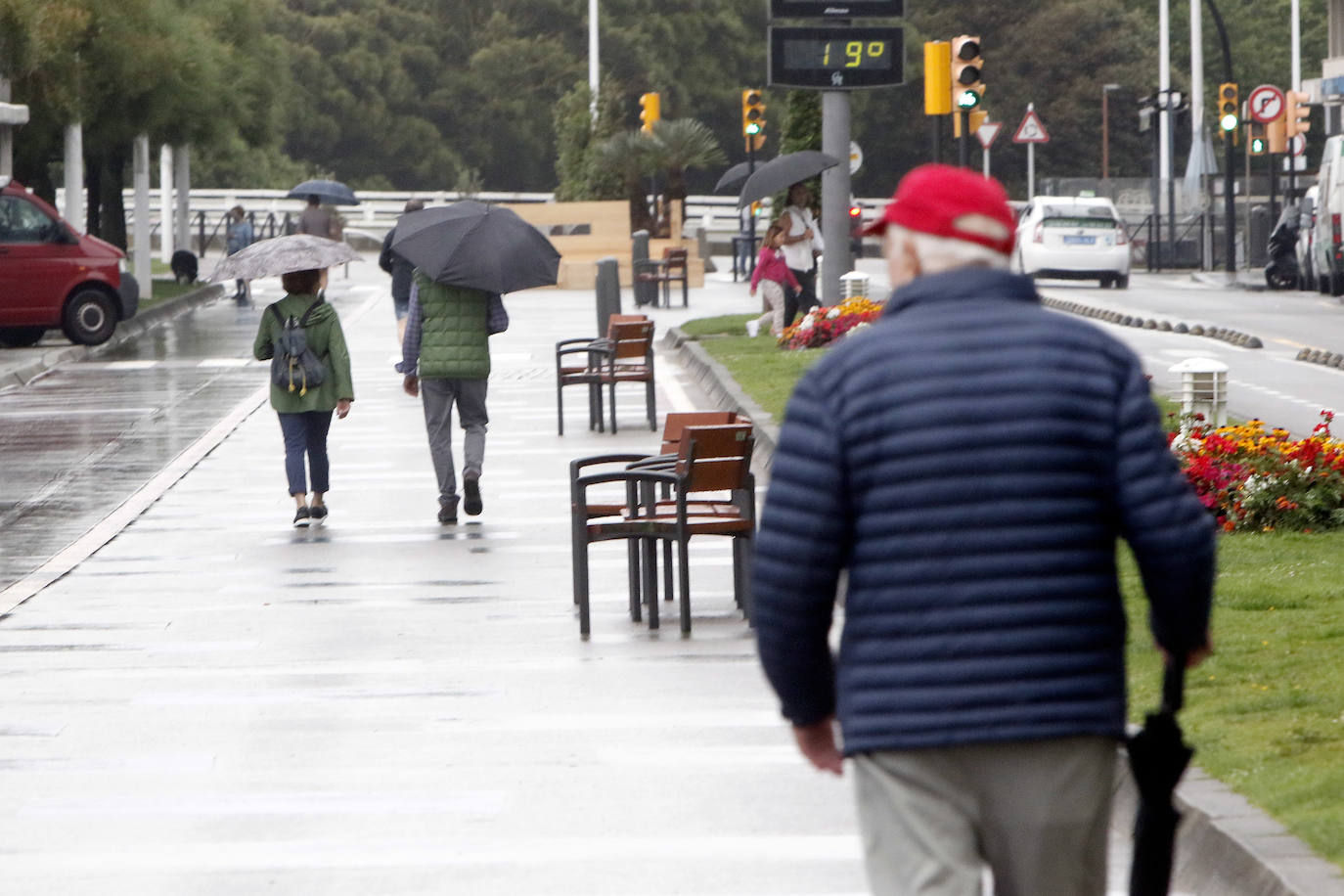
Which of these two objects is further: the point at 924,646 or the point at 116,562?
the point at 116,562

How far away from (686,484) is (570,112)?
43354mm

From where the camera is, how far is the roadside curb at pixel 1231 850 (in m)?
5.17

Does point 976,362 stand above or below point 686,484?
above

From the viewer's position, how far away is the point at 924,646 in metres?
3.57

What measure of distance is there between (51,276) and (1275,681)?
22.5 m

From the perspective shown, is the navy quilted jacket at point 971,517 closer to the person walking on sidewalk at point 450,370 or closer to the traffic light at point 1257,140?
the person walking on sidewalk at point 450,370

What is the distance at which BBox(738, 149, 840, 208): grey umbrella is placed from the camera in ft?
79.6

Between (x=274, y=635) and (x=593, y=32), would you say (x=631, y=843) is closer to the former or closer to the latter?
(x=274, y=635)

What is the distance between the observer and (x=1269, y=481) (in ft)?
36.7

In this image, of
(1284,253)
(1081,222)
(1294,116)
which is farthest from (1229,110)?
(1081,222)

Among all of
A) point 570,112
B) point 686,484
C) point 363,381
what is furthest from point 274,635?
point 570,112

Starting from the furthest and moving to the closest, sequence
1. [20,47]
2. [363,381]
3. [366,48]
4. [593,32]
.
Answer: [366,48], [593,32], [20,47], [363,381]

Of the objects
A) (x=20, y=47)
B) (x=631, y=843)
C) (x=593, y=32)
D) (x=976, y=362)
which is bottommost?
(x=631, y=843)

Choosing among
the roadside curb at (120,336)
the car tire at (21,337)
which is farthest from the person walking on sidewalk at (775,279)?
the car tire at (21,337)
